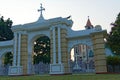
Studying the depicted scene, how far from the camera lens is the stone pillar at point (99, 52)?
690 inches

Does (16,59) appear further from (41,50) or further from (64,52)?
(41,50)

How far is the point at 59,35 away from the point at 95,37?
3368mm

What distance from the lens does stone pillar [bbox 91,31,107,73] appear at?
17516 mm

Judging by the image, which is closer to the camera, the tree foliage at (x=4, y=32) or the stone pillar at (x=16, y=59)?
the stone pillar at (x=16, y=59)

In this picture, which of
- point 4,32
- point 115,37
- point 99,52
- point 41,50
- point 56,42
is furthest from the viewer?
point 41,50

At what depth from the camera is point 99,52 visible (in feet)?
58.3

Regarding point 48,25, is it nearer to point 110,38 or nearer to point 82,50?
point 110,38

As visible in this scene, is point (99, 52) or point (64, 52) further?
point (64, 52)

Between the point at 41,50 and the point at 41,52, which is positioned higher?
the point at 41,50

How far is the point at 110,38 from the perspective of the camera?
26.2 metres

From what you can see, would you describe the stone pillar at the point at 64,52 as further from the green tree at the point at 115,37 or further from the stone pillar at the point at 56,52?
the green tree at the point at 115,37

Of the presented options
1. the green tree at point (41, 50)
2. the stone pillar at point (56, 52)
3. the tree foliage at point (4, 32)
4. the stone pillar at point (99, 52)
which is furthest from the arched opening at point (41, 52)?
the stone pillar at point (99, 52)

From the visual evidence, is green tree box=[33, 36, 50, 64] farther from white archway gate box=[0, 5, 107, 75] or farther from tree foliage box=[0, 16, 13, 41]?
white archway gate box=[0, 5, 107, 75]

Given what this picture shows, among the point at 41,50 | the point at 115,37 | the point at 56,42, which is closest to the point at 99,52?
the point at 56,42
